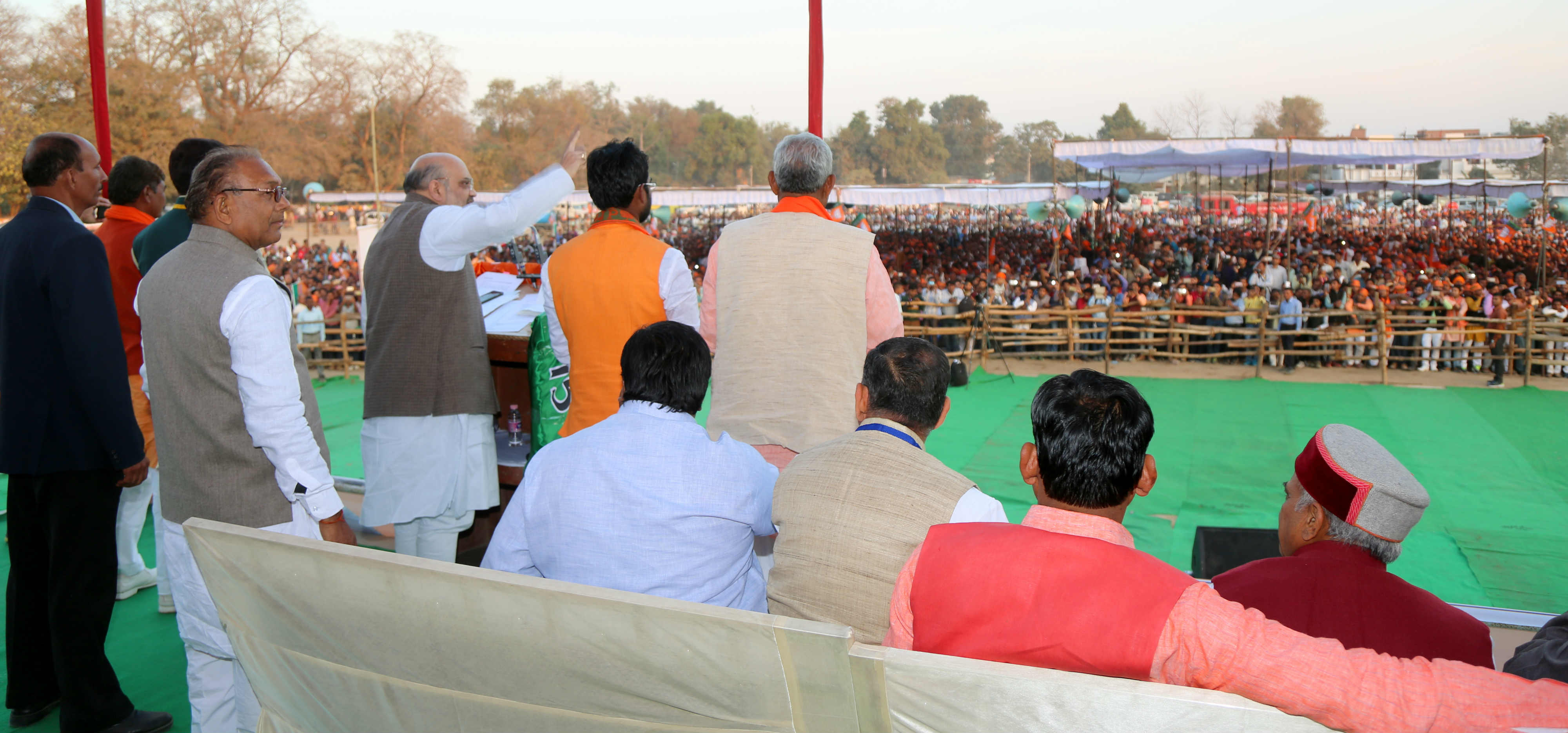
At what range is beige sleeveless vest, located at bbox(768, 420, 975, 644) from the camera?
5.87ft

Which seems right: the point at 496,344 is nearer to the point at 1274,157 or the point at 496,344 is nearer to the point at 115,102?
the point at 1274,157

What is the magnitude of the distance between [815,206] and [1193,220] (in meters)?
46.0

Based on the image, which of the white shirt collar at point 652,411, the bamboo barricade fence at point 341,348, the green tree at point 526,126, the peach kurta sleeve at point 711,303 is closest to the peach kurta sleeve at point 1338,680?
the white shirt collar at point 652,411

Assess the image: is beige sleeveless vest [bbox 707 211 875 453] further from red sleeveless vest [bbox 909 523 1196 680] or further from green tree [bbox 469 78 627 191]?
green tree [bbox 469 78 627 191]

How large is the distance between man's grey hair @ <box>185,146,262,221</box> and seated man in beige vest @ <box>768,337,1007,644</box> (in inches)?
58.5

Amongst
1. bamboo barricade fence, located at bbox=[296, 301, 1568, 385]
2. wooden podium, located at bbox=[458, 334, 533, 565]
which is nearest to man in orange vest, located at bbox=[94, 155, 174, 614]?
wooden podium, located at bbox=[458, 334, 533, 565]

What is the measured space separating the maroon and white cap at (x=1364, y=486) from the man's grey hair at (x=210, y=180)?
2.39 metres

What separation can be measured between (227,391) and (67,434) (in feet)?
2.78

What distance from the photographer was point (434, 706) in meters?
1.62

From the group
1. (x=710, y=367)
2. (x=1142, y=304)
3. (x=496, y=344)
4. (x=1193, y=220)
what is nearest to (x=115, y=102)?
(x=1142, y=304)

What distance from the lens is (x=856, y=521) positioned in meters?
1.80

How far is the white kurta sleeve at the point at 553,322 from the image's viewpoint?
2809 mm

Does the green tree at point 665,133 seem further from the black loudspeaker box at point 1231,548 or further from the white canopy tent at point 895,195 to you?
the black loudspeaker box at point 1231,548

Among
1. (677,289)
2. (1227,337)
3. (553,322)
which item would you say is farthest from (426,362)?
(1227,337)
